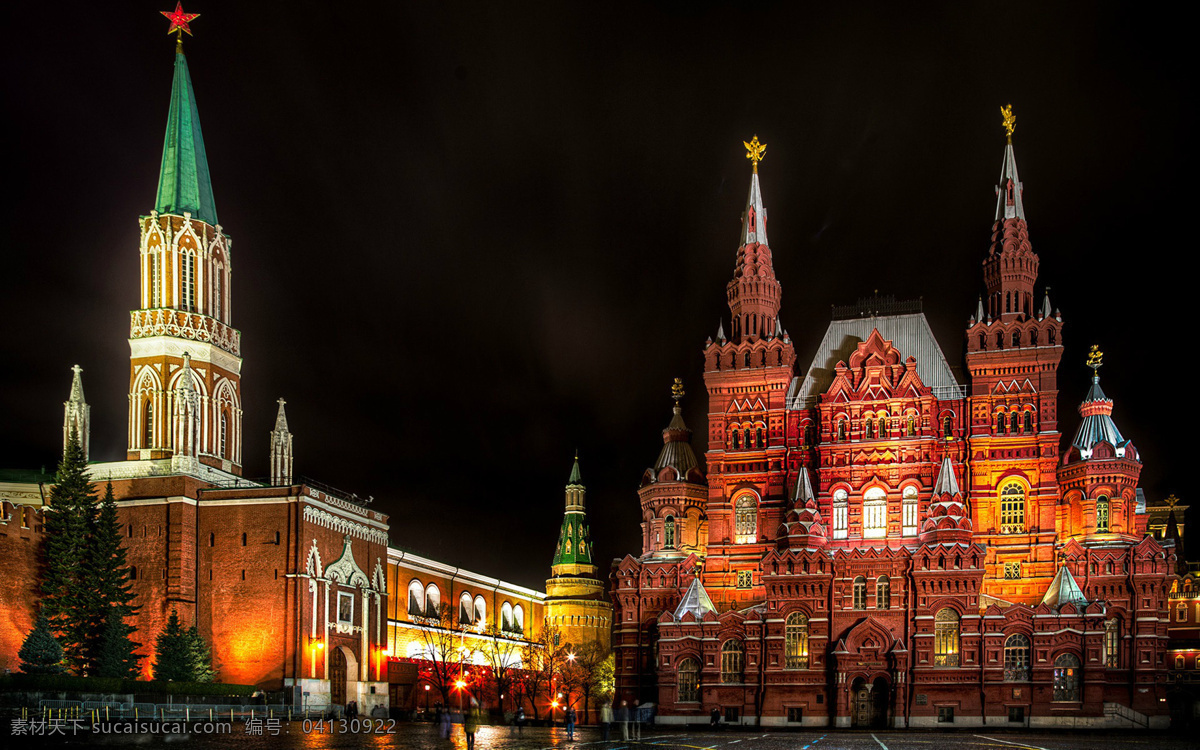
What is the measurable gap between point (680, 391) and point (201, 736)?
171ft

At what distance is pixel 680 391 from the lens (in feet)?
299

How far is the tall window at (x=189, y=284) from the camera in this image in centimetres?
7206

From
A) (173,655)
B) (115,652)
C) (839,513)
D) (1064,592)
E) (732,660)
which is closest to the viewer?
(115,652)

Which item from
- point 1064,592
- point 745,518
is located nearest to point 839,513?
point 745,518

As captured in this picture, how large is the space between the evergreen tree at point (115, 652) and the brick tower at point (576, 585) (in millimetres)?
58809

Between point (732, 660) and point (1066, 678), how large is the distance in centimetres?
1895

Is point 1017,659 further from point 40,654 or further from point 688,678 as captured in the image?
point 40,654

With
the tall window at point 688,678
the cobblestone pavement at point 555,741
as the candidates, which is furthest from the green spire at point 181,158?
the tall window at point 688,678

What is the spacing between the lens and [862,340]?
3349 inches

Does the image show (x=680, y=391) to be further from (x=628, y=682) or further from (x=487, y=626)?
(x=487, y=626)

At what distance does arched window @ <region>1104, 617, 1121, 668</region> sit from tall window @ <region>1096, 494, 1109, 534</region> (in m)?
5.82

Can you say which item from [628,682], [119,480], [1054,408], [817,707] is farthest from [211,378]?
[1054,408]

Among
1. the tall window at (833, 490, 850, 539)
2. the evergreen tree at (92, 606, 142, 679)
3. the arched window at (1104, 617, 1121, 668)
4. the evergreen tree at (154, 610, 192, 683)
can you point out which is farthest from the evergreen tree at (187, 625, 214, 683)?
the arched window at (1104, 617, 1121, 668)

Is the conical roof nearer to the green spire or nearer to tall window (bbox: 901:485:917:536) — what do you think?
tall window (bbox: 901:485:917:536)
